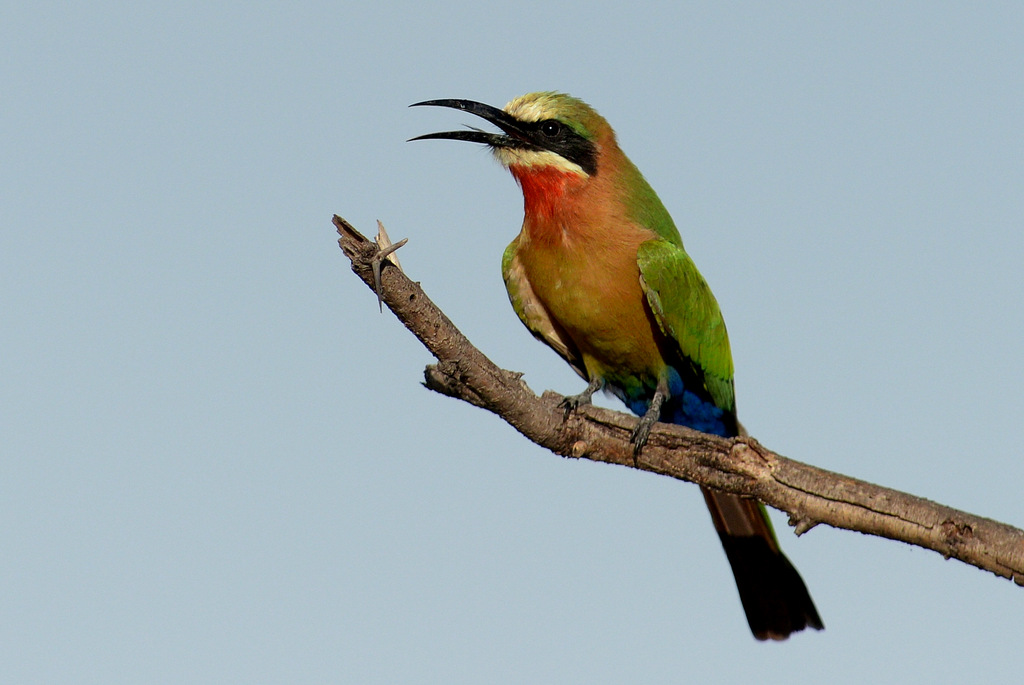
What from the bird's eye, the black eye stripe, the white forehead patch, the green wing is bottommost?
the green wing

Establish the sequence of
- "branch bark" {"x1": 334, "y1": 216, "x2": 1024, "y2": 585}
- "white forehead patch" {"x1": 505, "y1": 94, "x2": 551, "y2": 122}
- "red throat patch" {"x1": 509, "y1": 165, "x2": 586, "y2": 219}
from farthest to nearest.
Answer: "white forehead patch" {"x1": 505, "y1": 94, "x2": 551, "y2": 122}
"red throat patch" {"x1": 509, "y1": 165, "x2": 586, "y2": 219}
"branch bark" {"x1": 334, "y1": 216, "x2": 1024, "y2": 585}

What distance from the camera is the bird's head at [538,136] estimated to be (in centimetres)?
516

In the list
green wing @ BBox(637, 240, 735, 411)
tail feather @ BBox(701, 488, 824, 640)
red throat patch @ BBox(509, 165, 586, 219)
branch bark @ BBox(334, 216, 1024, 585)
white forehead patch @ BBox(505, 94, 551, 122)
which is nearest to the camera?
branch bark @ BBox(334, 216, 1024, 585)

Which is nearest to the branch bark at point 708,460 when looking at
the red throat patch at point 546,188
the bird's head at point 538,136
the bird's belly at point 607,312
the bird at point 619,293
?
the bird at point 619,293

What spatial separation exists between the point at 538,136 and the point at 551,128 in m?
0.08

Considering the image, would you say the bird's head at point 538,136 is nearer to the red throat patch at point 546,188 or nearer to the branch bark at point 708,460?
the red throat patch at point 546,188

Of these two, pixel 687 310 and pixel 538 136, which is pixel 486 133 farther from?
pixel 687 310

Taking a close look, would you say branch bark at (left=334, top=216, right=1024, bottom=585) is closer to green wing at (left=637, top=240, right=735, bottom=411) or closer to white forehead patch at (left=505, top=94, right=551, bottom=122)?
green wing at (left=637, top=240, right=735, bottom=411)

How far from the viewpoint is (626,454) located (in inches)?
174

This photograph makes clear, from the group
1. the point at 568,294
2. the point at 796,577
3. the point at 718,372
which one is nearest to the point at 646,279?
the point at 568,294

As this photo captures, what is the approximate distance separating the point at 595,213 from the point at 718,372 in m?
1.06

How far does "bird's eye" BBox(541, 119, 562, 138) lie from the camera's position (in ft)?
17.0

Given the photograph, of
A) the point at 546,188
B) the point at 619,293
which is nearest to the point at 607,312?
the point at 619,293

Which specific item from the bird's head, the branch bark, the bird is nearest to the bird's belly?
the bird
